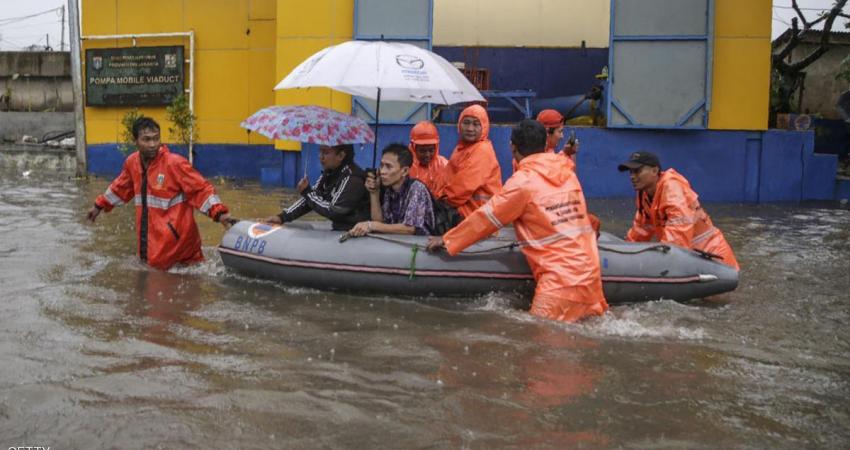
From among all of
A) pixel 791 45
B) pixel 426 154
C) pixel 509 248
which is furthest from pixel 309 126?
pixel 791 45

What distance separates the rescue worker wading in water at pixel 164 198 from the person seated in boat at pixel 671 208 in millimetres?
3270

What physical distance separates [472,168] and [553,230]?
1.41 metres

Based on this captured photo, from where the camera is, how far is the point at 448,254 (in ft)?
20.6

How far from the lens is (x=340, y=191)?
6730mm

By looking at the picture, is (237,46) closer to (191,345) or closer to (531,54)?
(531,54)

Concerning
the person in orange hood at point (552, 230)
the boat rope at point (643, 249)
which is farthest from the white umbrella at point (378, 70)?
the boat rope at point (643, 249)

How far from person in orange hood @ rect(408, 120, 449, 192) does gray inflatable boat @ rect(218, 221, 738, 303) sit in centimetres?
91

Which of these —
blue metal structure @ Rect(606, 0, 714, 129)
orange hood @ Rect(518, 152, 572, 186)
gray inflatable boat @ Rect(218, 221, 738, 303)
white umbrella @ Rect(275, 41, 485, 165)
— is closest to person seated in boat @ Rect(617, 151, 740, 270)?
gray inflatable boat @ Rect(218, 221, 738, 303)

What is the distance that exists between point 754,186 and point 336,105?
6237 millimetres

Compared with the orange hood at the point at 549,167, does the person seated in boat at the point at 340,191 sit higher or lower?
lower

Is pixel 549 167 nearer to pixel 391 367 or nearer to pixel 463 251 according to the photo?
pixel 463 251

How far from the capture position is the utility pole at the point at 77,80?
14461mm

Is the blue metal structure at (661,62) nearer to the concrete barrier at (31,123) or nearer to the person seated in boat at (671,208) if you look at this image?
the person seated in boat at (671,208)

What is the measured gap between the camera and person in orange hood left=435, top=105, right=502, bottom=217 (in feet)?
22.9
